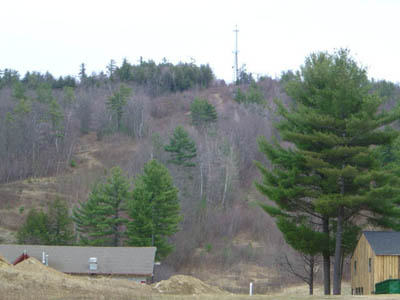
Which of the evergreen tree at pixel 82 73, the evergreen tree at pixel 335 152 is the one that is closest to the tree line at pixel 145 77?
the evergreen tree at pixel 82 73

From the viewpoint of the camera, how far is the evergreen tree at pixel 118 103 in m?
88.5

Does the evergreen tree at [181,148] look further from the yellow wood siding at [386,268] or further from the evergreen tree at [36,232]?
the yellow wood siding at [386,268]

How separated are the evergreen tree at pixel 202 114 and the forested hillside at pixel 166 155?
0.51 feet

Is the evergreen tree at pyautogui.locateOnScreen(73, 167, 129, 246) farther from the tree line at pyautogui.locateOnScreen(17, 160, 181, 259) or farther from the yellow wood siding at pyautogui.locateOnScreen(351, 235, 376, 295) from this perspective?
the yellow wood siding at pyautogui.locateOnScreen(351, 235, 376, 295)

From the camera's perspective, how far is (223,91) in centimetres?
11031

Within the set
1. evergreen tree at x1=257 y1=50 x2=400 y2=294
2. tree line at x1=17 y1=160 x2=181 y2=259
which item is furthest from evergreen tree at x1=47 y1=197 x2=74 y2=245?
evergreen tree at x1=257 y1=50 x2=400 y2=294

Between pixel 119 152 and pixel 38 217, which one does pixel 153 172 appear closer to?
pixel 38 217

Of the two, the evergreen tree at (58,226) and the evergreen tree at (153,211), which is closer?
the evergreen tree at (153,211)

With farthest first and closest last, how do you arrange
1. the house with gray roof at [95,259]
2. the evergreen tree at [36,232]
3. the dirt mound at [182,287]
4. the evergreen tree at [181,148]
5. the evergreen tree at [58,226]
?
1. the evergreen tree at [181,148]
2. the evergreen tree at [58,226]
3. the evergreen tree at [36,232]
4. the house with gray roof at [95,259]
5. the dirt mound at [182,287]

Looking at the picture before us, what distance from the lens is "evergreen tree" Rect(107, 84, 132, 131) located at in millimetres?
88500

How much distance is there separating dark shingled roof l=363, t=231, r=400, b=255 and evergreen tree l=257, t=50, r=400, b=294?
5.53ft

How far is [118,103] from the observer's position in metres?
88.6

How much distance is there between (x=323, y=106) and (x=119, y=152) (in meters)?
57.1

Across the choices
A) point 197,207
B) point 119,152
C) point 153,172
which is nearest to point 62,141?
point 119,152
